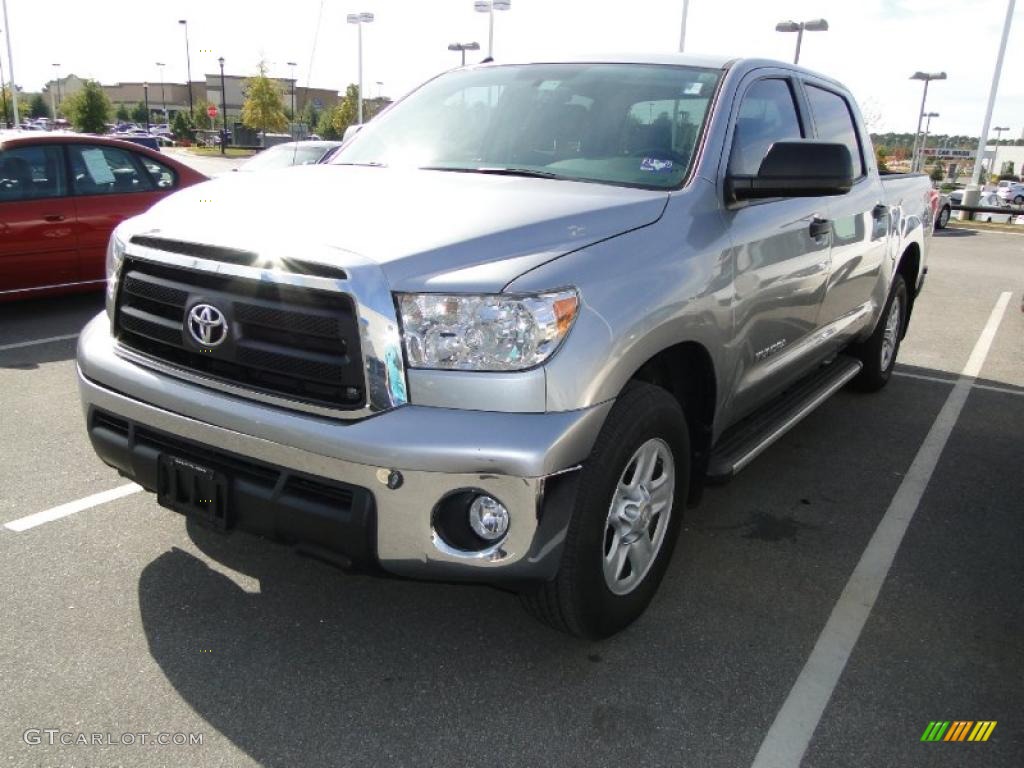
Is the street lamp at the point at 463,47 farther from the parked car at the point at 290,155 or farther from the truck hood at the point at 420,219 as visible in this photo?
the truck hood at the point at 420,219

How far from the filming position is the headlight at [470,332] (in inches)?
91.5

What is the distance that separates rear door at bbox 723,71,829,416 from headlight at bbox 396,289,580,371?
1.18 metres

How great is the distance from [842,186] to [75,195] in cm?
646

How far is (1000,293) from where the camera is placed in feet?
38.3

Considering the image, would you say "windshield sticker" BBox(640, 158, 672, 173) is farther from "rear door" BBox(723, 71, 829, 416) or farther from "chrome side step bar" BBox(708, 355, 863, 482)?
"chrome side step bar" BBox(708, 355, 863, 482)

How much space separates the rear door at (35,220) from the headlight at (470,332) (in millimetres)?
5985

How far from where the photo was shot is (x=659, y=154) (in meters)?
3.29

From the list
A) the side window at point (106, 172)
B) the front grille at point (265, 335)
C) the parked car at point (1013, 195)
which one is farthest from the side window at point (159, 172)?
the parked car at point (1013, 195)

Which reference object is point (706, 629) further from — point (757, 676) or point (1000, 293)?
point (1000, 293)

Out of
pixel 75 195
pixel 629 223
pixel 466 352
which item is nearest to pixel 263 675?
pixel 466 352

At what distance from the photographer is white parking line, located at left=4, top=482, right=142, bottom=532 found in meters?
3.58

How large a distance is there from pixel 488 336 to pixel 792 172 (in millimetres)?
1495
